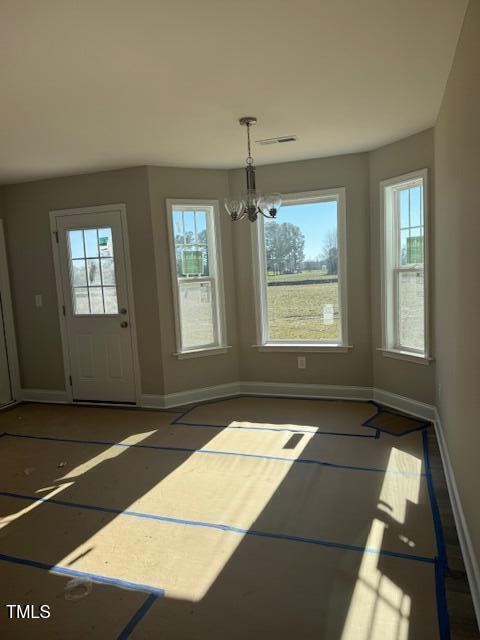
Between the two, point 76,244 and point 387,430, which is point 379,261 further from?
point 76,244

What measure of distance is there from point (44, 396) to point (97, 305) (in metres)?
1.39

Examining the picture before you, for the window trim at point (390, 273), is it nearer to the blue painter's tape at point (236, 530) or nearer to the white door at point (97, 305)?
the blue painter's tape at point (236, 530)

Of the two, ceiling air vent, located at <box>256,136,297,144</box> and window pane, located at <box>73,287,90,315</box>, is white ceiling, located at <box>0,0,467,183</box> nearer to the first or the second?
ceiling air vent, located at <box>256,136,297,144</box>

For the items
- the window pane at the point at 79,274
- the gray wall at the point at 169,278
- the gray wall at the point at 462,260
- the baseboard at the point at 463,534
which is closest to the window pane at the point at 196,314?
the gray wall at the point at 169,278

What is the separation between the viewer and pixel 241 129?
3602mm

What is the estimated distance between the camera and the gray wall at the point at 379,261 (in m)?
3.98

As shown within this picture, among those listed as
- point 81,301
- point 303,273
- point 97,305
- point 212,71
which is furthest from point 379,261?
point 81,301

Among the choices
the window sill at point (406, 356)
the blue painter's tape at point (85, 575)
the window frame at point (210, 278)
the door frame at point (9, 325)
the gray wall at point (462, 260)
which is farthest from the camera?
the door frame at point (9, 325)

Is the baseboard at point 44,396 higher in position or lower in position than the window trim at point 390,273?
lower

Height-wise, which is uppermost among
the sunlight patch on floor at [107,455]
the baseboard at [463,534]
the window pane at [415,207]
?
the window pane at [415,207]

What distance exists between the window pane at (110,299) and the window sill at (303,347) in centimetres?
164

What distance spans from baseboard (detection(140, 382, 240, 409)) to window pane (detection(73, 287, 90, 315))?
3.94ft

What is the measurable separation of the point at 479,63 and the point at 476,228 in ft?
2.16

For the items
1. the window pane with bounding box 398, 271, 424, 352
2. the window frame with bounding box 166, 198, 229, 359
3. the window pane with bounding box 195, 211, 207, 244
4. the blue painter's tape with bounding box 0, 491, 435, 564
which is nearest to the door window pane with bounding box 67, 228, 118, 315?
the window frame with bounding box 166, 198, 229, 359
